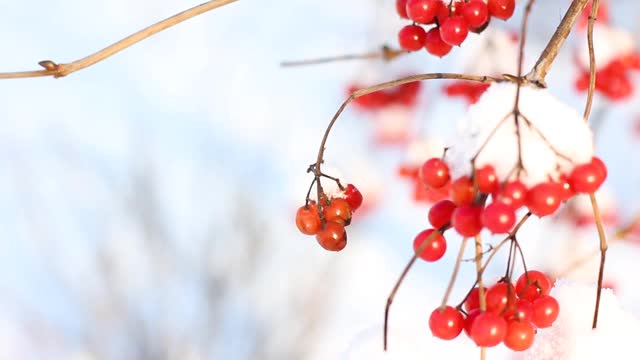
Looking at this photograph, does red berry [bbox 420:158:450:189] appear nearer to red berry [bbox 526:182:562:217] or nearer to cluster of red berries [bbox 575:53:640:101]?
red berry [bbox 526:182:562:217]

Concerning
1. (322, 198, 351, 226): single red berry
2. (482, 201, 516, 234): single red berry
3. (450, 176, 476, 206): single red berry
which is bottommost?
(322, 198, 351, 226): single red berry

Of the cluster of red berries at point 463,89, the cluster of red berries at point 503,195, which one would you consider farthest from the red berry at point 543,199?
the cluster of red berries at point 463,89

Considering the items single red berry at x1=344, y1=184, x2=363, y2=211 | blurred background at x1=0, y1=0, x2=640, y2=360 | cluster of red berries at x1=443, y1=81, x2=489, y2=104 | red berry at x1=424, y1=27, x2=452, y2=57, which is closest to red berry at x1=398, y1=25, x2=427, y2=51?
red berry at x1=424, y1=27, x2=452, y2=57

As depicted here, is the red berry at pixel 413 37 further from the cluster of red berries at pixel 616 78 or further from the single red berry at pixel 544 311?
the cluster of red berries at pixel 616 78

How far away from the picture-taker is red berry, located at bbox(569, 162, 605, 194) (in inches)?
17.4

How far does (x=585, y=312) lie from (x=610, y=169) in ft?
7.77

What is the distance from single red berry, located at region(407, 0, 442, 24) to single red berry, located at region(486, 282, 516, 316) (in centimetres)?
24

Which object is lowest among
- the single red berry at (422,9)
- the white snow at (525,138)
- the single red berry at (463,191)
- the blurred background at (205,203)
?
the blurred background at (205,203)

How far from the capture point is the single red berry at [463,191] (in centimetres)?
44

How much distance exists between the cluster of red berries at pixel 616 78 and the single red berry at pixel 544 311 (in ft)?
3.15

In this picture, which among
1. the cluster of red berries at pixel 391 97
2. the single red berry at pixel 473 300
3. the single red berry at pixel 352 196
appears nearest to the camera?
the single red berry at pixel 473 300

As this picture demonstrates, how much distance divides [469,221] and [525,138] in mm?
71

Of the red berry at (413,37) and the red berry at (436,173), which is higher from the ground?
the red berry at (413,37)

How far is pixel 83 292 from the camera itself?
2.78 m
